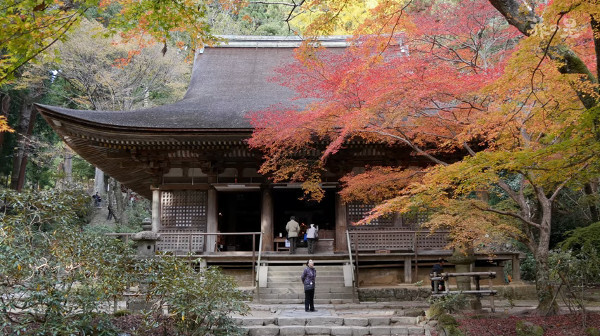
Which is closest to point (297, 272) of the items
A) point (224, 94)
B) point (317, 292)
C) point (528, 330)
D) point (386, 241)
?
point (317, 292)

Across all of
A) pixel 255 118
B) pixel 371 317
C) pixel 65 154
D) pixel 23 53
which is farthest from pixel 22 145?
pixel 371 317

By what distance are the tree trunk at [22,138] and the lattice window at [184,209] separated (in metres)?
13.5

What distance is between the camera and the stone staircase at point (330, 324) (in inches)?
326

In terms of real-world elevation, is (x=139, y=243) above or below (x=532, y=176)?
below

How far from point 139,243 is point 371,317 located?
4953 millimetres

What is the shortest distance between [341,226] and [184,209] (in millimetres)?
4647

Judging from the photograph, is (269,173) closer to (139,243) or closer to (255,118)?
(255,118)

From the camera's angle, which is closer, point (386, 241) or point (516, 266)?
point (516, 266)

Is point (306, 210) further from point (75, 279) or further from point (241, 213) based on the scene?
point (75, 279)

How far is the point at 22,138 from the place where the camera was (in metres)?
24.5

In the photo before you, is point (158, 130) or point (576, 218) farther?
point (576, 218)

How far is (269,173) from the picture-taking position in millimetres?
14164

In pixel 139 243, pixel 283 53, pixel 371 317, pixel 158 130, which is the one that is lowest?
pixel 371 317

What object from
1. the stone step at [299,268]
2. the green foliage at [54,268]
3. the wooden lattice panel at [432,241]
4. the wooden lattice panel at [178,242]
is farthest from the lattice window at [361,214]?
the green foliage at [54,268]
